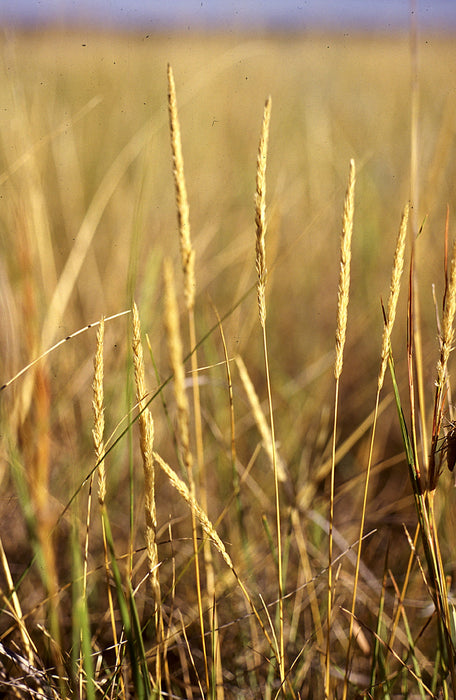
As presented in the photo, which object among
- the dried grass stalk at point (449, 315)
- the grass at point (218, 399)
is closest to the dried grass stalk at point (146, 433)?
the grass at point (218, 399)

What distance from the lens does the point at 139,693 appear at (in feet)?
1.65

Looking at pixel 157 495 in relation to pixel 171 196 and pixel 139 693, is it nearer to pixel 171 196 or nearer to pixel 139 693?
pixel 139 693

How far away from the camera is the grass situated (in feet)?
1.93

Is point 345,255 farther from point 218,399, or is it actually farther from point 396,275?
point 218,399

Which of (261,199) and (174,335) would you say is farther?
(261,199)

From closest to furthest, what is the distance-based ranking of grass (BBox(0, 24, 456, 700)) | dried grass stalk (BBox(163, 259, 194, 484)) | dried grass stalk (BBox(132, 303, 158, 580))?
dried grass stalk (BBox(163, 259, 194, 484))
dried grass stalk (BBox(132, 303, 158, 580))
grass (BBox(0, 24, 456, 700))

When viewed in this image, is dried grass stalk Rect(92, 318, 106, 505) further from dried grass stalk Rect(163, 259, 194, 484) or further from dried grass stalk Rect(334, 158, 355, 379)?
dried grass stalk Rect(334, 158, 355, 379)

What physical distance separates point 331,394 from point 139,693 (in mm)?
1158

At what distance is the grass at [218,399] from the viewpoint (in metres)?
0.59

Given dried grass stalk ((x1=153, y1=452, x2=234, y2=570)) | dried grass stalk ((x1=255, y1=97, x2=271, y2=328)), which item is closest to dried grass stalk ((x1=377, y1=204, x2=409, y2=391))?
dried grass stalk ((x1=255, y1=97, x2=271, y2=328))

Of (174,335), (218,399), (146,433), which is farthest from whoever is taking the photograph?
(218,399)

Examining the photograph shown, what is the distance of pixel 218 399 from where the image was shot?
52.6 inches

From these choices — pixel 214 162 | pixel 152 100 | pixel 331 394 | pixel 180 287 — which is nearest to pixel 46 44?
pixel 152 100

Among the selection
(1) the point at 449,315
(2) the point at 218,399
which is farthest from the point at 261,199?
(2) the point at 218,399
